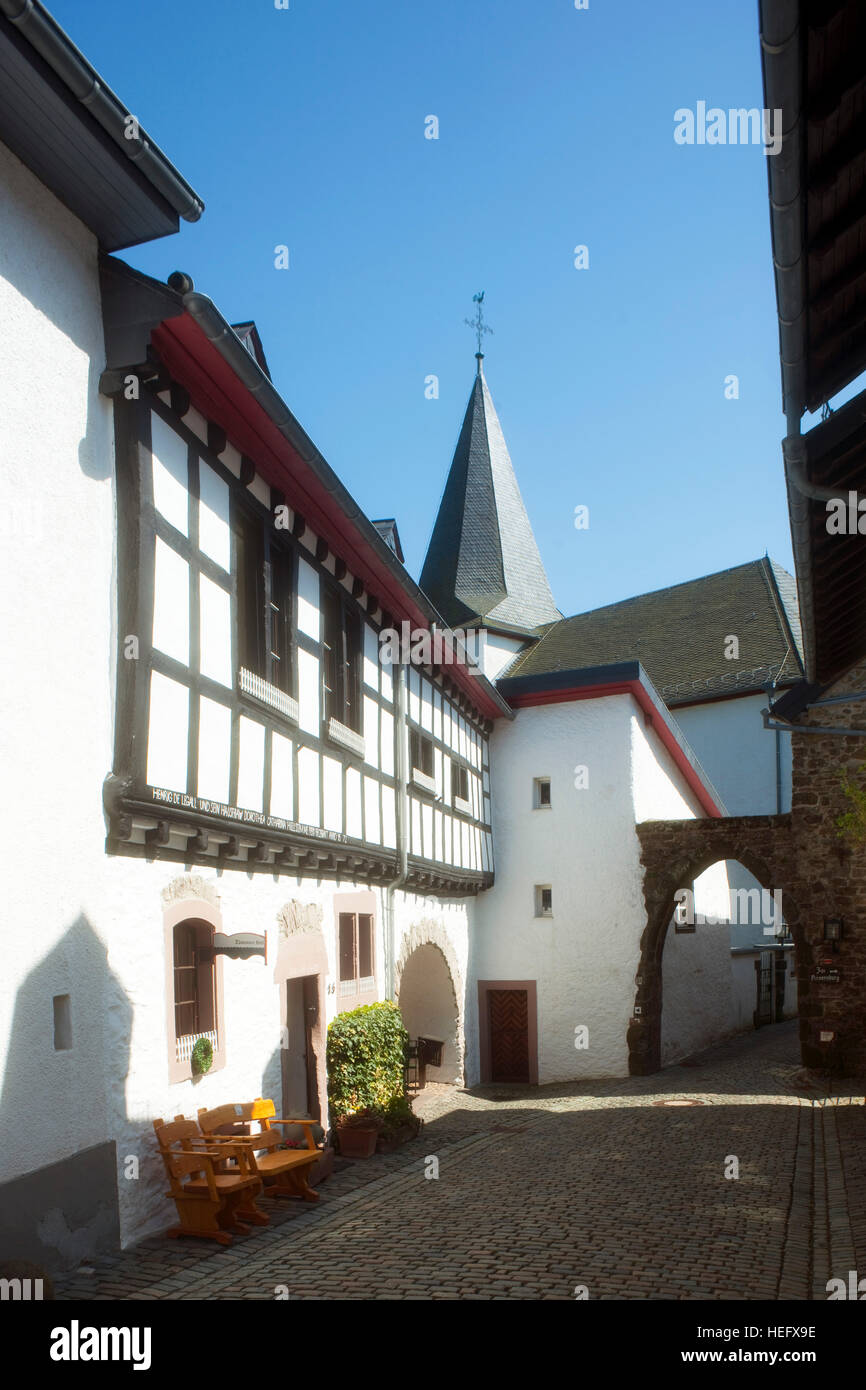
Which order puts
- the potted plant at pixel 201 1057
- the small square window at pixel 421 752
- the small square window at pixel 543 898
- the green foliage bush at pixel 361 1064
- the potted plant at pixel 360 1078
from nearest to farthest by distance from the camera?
1. the potted plant at pixel 201 1057
2. the potted plant at pixel 360 1078
3. the green foliage bush at pixel 361 1064
4. the small square window at pixel 421 752
5. the small square window at pixel 543 898

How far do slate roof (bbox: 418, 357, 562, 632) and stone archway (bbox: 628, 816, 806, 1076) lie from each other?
1034 cm

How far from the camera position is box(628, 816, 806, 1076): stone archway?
16484mm

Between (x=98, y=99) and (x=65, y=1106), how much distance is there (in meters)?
5.35

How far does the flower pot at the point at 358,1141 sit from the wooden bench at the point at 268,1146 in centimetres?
144

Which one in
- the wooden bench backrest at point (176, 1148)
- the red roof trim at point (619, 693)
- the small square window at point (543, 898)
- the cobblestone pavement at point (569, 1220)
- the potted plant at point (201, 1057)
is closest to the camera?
the cobblestone pavement at point (569, 1220)

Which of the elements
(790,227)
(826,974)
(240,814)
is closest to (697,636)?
(826,974)

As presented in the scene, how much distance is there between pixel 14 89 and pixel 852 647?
36.9 feet

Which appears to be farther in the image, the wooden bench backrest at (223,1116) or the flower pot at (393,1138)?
the flower pot at (393,1138)

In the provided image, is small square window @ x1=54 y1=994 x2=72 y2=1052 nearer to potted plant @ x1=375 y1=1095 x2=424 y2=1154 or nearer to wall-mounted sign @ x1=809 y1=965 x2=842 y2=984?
potted plant @ x1=375 y1=1095 x2=424 y2=1154

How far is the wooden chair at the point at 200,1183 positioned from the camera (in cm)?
688

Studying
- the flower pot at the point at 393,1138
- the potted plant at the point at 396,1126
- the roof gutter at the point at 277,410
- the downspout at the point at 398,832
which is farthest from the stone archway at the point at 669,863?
the roof gutter at the point at 277,410

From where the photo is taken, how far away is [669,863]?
17.0 m

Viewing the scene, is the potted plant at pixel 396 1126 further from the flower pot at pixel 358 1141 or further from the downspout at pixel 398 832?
the downspout at pixel 398 832

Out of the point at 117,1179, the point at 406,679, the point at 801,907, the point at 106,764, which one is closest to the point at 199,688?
the point at 106,764
